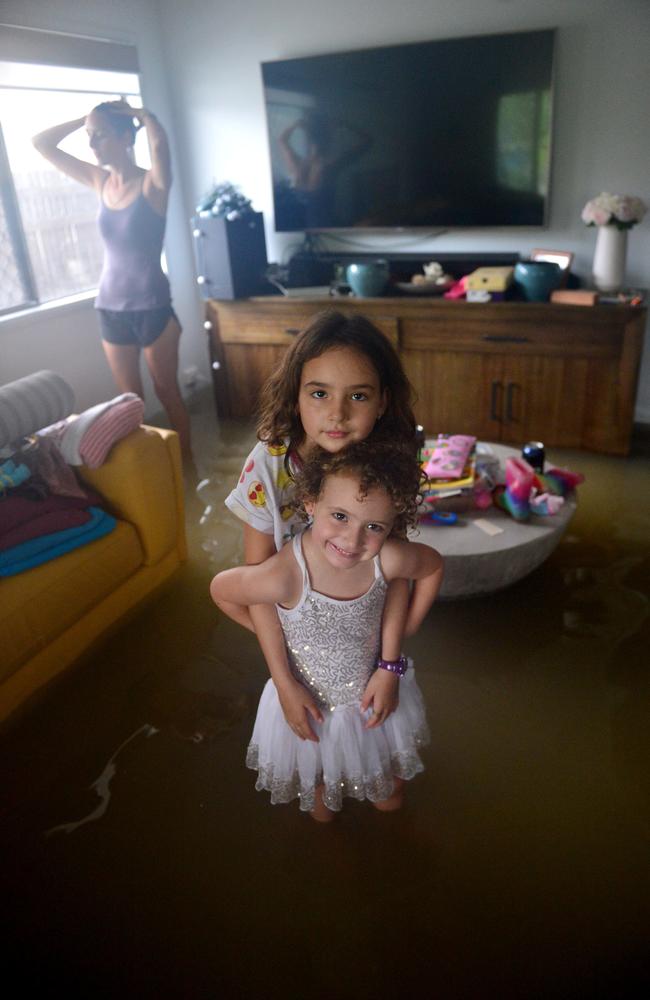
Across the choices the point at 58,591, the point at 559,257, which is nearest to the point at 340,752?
the point at 58,591

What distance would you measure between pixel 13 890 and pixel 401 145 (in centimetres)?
334

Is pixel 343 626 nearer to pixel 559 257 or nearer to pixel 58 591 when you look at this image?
pixel 58 591

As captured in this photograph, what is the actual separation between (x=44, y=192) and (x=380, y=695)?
299 cm

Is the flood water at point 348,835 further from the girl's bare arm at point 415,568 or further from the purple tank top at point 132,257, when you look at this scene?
the purple tank top at point 132,257

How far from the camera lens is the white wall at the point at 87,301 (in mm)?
3100

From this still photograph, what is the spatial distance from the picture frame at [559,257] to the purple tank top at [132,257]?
1.74 m

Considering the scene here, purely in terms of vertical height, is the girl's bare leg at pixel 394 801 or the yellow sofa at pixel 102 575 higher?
the yellow sofa at pixel 102 575

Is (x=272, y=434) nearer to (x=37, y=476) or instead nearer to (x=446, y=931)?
(x=446, y=931)

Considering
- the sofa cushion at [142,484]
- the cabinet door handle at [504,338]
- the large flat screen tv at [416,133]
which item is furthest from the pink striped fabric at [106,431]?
the large flat screen tv at [416,133]

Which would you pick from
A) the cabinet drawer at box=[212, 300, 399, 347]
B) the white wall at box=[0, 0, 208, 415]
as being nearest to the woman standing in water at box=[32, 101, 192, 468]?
the white wall at box=[0, 0, 208, 415]

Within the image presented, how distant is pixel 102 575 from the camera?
2.10 m

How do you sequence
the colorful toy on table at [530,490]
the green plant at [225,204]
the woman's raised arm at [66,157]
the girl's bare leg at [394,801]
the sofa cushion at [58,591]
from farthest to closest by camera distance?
the green plant at [225,204]
the woman's raised arm at [66,157]
the colorful toy on table at [530,490]
the sofa cushion at [58,591]
the girl's bare leg at [394,801]

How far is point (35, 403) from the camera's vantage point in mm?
2139

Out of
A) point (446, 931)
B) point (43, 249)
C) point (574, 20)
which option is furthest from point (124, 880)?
point (574, 20)
